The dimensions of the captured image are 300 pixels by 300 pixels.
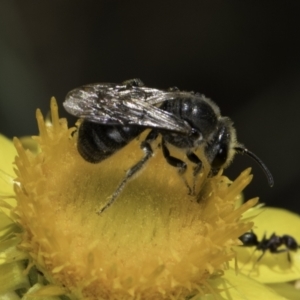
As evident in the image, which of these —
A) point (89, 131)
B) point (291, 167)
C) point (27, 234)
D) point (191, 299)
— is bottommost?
point (291, 167)

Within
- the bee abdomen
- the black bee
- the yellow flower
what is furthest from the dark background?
the bee abdomen

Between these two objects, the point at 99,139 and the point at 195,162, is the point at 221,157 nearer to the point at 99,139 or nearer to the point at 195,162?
the point at 195,162

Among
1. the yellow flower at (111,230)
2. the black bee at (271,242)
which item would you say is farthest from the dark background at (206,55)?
the yellow flower at (111,230)

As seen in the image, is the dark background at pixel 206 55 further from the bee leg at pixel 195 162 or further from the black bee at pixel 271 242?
the bee leg at pixel 195 162

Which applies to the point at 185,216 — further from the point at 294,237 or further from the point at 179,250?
the point at 294,237

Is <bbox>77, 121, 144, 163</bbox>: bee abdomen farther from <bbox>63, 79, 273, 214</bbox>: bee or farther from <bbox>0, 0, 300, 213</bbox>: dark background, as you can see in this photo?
<bbox>0, 0, 300, 213</bbox>: dark background

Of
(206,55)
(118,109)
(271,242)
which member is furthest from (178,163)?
(206,55)

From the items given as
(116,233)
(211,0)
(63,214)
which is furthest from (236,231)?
(211,0)
